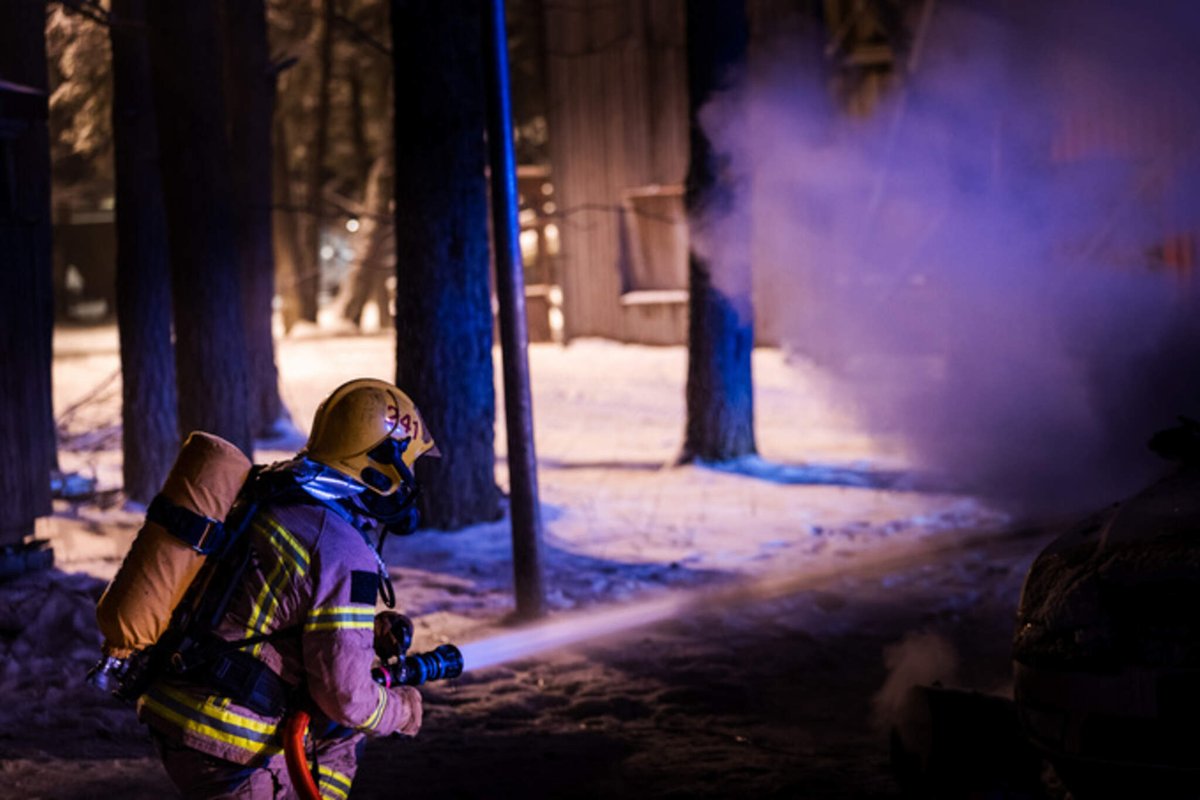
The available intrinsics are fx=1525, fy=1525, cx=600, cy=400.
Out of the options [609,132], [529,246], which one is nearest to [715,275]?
[609,132]

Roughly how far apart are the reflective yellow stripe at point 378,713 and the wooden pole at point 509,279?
181 inches

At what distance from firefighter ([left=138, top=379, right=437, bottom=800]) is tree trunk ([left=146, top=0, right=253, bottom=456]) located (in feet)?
24.6

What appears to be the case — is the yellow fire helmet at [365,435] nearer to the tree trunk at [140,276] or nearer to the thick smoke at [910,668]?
the thick smoke at [910,668]

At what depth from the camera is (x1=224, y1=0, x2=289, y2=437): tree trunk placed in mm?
16125

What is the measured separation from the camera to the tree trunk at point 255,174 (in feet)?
52.9

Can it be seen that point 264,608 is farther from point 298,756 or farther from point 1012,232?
point 1012,232

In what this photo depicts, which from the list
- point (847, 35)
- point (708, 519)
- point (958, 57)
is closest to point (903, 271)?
point (958, 57)

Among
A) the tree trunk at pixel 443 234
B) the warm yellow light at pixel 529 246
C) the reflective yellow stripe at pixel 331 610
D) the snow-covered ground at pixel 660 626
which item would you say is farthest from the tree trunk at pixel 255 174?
the warm yellow light at pixel 529 246

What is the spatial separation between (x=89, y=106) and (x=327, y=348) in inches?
203

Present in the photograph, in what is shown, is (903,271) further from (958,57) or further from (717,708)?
(717,708)

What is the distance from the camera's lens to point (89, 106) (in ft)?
74.2

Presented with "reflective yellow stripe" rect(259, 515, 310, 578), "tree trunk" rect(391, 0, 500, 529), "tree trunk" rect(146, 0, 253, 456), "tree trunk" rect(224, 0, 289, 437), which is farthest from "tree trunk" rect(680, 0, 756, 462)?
"reflective yellow stripe" rect(259, 515, 310, 578)

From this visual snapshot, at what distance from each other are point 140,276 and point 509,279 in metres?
5.02

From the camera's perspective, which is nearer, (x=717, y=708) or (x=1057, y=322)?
(x=717, y=708)
